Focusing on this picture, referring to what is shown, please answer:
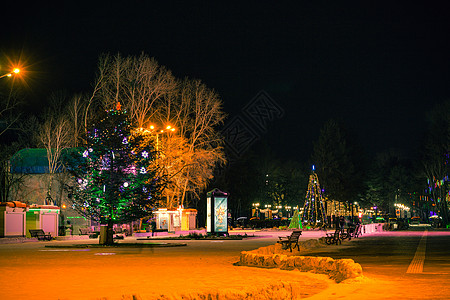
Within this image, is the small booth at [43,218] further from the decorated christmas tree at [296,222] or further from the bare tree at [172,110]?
the decorated christmas tree at [296,222]

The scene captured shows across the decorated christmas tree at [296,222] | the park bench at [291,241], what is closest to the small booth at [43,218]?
the decorated christmas tree at [296,222]

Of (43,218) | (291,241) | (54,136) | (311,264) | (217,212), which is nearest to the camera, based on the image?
(311,264)

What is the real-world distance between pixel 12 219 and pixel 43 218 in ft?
16.6

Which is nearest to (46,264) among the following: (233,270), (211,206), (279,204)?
(233,270)

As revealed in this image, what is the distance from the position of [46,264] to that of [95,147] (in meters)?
16.3

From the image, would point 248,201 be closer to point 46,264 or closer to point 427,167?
point 427,167

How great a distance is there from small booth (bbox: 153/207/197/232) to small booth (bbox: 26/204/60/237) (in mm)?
12424

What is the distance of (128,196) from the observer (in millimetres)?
39250

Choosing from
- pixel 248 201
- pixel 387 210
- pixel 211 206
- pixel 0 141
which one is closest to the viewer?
pixel 211 206

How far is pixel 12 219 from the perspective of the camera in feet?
160

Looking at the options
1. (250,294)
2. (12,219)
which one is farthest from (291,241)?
(12,219)

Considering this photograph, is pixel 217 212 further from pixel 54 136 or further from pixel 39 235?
pixel 54 136

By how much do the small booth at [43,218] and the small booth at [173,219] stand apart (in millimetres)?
12424

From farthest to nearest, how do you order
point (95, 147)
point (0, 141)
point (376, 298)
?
point (0, 141) < point (95, 147) < point (376, 298)
